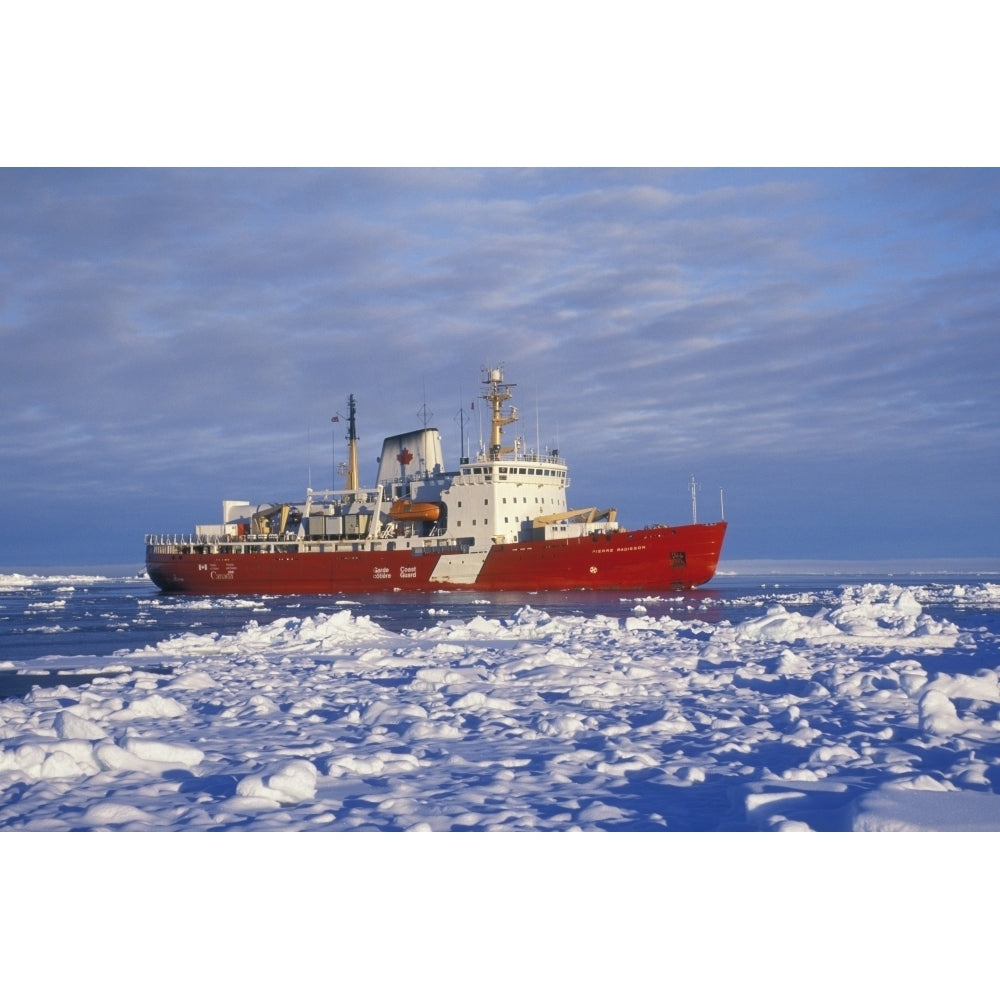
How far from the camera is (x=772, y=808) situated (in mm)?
4078

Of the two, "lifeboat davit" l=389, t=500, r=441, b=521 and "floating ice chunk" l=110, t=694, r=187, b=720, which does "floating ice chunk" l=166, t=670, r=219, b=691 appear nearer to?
"floating ice chunk" l=110, t=694, r=187, b=720

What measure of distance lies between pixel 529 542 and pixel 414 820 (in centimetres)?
2613

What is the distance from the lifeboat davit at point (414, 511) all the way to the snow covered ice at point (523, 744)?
22102 mm

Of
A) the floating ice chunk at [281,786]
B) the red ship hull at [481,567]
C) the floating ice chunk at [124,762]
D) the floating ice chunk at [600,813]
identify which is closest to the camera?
the floating ice chunk at [600,813]

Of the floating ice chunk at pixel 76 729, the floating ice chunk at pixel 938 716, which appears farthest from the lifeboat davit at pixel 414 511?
the floating ice chunk at pixel 938 716

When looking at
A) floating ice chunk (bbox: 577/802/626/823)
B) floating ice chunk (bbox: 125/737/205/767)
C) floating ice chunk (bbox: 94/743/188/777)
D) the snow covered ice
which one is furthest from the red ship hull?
floating ice chunk (bbox: 577/802/626/823)

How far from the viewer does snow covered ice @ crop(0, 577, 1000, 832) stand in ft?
13.5

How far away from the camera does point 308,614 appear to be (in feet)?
69.6

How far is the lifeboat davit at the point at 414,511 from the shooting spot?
32719 millimetres

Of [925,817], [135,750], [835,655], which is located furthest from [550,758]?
[835,655]

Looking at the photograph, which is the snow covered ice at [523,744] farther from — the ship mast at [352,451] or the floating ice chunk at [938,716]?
the ship mast at [352,451]

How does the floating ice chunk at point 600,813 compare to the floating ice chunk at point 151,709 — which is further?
the floating ice chunk at point 151,709

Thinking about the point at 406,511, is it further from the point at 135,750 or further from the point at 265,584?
the point at 135,750

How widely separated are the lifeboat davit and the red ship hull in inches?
59.9
